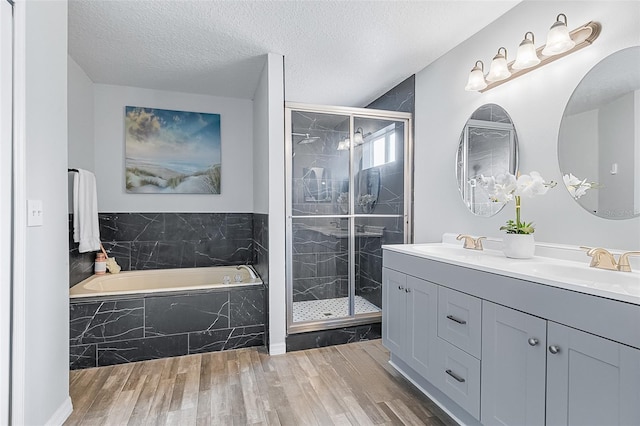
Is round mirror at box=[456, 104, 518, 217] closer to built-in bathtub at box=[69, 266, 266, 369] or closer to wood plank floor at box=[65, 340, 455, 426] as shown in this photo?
wood plank floor at box=[65, 340, 455, 426]

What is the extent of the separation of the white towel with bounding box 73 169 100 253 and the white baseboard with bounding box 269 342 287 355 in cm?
182

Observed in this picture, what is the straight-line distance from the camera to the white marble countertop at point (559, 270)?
109 centimetres

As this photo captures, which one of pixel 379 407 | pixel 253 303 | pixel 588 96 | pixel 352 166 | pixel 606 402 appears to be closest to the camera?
pixel 606 402

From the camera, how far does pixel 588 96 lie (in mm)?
1603

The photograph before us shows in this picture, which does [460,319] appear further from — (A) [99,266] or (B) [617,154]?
(A) [99,266]

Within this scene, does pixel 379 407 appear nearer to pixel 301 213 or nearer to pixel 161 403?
pixel 161 403

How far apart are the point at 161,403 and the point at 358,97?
11.0ft

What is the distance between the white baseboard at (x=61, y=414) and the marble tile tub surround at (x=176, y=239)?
158 cm

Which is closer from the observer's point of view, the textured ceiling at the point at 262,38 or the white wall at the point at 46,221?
the white wall at the point at 46,221

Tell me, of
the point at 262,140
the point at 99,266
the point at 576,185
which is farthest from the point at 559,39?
the point at 99,266

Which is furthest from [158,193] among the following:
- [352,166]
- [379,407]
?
[379,407]

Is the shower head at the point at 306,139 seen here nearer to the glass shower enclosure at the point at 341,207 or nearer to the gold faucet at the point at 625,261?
the glass shower enclosure at the point at 341,207

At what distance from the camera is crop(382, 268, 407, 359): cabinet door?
2150 millimetres

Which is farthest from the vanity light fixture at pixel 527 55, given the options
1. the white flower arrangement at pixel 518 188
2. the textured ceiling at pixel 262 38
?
the white flower arrangement at pixel 518 188
